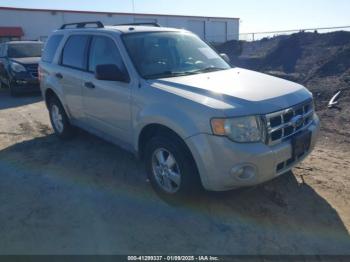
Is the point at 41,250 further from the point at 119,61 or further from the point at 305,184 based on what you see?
the point at 305,184

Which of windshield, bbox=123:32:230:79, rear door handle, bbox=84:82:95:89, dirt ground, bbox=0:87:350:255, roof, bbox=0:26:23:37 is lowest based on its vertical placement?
dirt ground, bbox=0:87:350:255

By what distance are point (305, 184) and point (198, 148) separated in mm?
1771

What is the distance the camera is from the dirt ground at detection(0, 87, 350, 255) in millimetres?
3168

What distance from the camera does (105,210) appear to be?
3.79 m

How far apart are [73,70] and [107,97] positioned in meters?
1.14

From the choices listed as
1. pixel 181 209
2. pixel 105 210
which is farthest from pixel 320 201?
pixel 105 210

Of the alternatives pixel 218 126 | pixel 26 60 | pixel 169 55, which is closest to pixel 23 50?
pixel 26 60

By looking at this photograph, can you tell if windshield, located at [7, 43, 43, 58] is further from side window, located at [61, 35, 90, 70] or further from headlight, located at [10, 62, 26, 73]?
side window, located at [61, 35, 90, 70]

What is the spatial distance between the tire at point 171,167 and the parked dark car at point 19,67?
876 centimetres

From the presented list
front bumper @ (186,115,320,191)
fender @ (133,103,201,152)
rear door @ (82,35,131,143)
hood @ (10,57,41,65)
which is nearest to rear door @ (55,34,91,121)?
rear door @ (82,35,131,143)

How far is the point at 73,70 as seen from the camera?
204 inches

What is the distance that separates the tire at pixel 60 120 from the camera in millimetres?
5902

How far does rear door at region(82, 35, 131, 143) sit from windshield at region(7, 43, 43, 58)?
8520mm

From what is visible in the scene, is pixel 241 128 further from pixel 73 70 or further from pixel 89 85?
→ pixel 73 70
